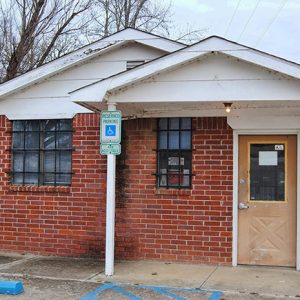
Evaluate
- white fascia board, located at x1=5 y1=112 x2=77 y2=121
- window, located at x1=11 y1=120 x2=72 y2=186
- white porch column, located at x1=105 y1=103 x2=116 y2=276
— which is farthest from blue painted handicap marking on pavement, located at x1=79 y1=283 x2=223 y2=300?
white fascia board, located at x1=5 y1=112 x2=77 y2=121

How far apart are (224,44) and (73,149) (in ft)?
11.3

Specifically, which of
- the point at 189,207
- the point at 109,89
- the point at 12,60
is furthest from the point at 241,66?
the point at 12,60

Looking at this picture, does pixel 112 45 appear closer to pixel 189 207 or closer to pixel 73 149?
pixel 73 149

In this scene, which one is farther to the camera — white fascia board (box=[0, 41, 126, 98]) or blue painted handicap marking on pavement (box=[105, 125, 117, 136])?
white fascia board (box=[0, 41, 126, 98])

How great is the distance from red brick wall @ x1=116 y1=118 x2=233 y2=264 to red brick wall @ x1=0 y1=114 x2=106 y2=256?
0.49 meters

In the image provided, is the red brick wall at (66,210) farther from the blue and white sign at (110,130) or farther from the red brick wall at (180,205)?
the blue and white sign at (110,130)

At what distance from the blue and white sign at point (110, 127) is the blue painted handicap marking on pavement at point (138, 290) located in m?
2.10

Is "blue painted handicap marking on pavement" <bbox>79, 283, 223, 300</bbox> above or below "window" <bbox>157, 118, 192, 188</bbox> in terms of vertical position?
below

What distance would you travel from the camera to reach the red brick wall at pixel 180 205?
8.27m

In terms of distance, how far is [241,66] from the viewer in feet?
23.6

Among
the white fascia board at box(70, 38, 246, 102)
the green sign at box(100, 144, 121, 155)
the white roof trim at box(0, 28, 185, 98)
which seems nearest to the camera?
the white fascia board at box(70, 38, 246, 102)

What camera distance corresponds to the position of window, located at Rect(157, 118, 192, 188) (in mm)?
8508

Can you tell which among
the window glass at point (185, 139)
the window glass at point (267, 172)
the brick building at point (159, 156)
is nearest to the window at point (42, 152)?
the brick building at point (159, 156)

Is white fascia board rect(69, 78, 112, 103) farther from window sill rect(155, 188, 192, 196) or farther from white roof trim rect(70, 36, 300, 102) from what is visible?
window sill rect(155, 188, 192, 196)
